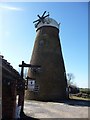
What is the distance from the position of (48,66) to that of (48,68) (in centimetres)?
27

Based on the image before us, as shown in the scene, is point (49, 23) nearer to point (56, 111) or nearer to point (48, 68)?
point (48, 68)

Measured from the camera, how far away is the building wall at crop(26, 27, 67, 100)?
28922mm

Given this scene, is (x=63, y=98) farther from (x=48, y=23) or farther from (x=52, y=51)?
(x=48, y=23)

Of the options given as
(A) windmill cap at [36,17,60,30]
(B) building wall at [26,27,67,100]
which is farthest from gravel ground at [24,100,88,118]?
(A) windmill cap at [36,17,60,30]

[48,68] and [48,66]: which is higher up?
[48,66]

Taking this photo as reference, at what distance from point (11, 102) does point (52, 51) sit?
21.1m

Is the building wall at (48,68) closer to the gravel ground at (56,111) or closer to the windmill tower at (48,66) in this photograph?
the windmill tower at (48,66)

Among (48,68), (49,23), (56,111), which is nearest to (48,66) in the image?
(48,68)

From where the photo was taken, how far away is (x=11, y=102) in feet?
30.5

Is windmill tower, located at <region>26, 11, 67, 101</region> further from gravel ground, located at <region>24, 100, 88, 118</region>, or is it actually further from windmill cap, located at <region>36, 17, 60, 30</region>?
gravel ground, located at <region>24, 100, 88, 118</region>

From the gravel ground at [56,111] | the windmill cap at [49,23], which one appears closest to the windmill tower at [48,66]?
the windmill cap at [49,23]

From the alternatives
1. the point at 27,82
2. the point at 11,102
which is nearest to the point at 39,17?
the point at 27,82

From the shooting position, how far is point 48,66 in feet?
95.7

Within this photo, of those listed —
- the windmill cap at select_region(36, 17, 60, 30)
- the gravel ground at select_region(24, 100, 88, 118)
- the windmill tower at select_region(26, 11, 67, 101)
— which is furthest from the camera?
the windmill cap at select_region(36, 17, 60, 30)
